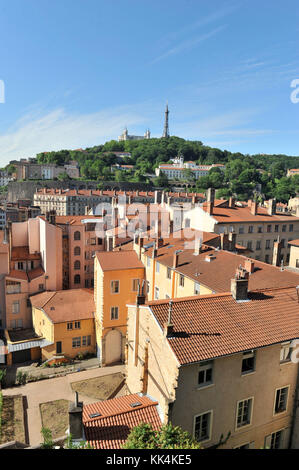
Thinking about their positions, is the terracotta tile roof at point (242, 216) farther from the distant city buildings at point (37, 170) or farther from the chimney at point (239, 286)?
the distant city buildings at point (37, 170)

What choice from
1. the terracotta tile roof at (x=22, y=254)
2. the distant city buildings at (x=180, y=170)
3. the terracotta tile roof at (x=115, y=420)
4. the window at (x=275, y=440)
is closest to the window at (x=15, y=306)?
the terracotta tile roof at (x=22, y=254)

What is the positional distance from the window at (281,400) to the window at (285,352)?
1548 millimetres

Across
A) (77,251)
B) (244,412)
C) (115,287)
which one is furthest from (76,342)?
(244,412)

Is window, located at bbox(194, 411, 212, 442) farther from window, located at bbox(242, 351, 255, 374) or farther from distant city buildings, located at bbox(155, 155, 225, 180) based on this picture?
distant city buildings, located at bbox(155, 155, 225, 180)

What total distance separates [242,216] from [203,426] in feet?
115

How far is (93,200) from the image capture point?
102375 mm

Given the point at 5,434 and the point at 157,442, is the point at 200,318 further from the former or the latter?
the point at 5,434

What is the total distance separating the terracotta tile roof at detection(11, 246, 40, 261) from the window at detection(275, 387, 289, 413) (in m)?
30.9

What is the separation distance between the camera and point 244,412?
47.6 feet

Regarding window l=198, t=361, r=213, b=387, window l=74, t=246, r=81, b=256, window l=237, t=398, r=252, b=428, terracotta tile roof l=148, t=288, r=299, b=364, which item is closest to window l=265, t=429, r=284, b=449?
window l=237, t=398, r=252, b=428

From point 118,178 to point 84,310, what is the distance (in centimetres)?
12767

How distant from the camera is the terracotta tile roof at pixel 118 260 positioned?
1110 inches

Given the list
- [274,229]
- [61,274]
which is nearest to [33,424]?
[61,274]

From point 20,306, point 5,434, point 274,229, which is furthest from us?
point 274,229
